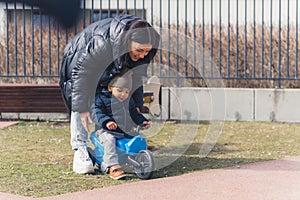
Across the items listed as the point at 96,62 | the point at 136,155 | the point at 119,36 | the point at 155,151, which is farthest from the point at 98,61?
the point at 155,151

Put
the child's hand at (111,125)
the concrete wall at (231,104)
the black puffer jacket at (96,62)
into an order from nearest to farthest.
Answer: the black puffer jacket at (96,62) < the child's hand at (111,125) < the concrete wall at (231,104)

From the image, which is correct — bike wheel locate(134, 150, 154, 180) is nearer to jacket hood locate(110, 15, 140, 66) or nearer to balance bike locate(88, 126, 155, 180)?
balance bike locate(88, 126, 155, 180)

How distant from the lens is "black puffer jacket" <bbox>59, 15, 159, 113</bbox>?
199 inches

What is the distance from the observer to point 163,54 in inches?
406

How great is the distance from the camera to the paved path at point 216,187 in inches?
183

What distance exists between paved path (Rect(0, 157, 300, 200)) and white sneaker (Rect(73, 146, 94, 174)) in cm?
52

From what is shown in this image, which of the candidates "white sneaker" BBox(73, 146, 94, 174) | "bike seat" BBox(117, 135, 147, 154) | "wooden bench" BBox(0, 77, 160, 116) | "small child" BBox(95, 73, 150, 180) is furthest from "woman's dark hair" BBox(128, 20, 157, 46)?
"wooden bench" BBox(0, 77, 160, 116)

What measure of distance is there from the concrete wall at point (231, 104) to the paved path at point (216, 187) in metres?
3.56

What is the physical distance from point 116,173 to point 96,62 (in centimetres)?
91

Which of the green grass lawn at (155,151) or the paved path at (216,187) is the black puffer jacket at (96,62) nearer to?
the green grass lawn at (155,151)

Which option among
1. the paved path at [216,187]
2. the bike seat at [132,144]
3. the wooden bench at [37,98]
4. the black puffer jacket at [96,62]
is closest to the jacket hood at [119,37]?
the black puffer jacket at [96,62]

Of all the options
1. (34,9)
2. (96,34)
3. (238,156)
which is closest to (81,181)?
(96,34)

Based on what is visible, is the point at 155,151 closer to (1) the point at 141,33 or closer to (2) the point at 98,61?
(2) the point at 98,61

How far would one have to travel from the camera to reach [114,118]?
217 inches
